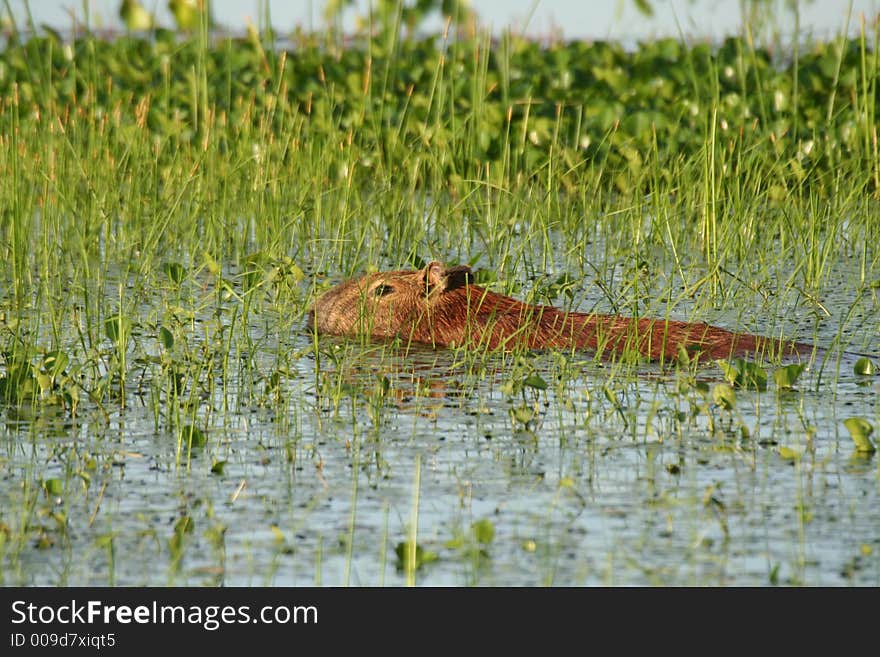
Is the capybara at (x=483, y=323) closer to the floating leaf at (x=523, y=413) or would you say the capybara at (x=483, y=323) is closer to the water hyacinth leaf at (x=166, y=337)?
the water hyacinth leaf at (x=166, y=337)

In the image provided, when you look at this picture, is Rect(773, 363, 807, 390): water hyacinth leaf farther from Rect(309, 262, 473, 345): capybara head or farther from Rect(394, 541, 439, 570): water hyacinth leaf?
Rect(394, 541, 439, 570): water hyacinth leaf

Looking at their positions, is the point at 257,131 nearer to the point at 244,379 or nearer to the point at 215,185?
the point at 215,185

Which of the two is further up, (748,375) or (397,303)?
(397,303)

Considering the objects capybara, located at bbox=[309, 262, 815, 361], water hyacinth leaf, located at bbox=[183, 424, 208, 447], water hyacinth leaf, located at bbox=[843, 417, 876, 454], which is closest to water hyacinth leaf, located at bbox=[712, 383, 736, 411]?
water hyacinth leaf, located at bbox=[843, 417, 876, 454]

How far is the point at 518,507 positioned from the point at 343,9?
29.3 ft

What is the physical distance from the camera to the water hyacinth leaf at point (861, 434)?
16.0ft

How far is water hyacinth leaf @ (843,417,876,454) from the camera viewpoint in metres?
4.88

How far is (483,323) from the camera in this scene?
7.32m

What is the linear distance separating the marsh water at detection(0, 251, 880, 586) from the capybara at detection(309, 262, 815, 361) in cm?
24

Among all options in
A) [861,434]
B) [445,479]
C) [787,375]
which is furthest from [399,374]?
[861,434]

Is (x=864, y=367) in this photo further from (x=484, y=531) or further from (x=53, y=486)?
(x=53, y=486)

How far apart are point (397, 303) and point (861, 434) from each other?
3.13 meters

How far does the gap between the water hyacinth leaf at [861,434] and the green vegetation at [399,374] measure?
0.01 meters

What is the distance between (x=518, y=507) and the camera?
14.5 feet
